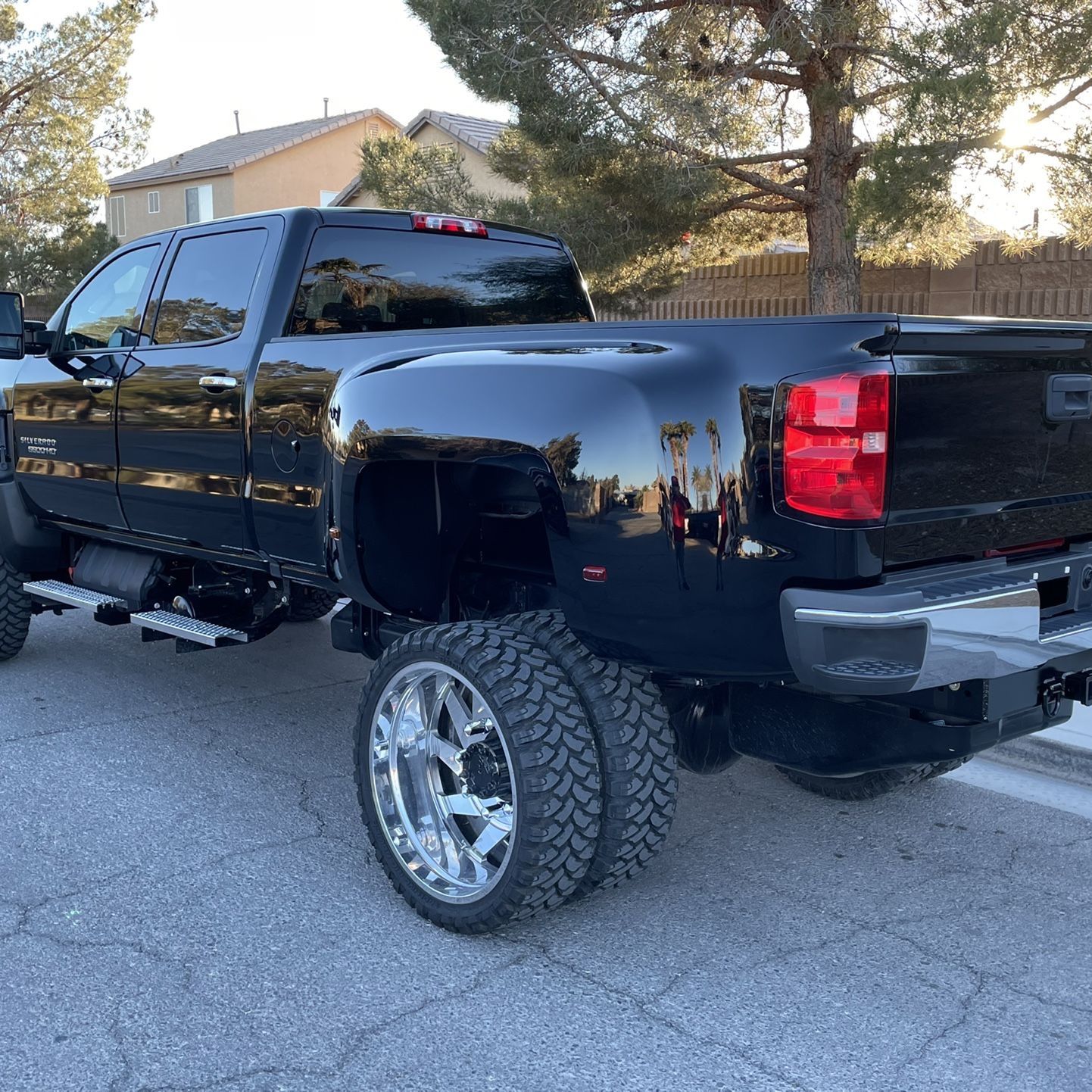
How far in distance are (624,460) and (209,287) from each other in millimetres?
2429

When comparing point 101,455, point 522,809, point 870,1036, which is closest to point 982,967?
point 870,1036

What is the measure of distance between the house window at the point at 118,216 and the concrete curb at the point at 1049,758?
50.4m

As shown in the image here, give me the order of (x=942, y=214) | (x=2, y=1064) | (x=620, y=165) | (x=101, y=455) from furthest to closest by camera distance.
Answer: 1. (x=620, y=165)
2. (x=942, y=214)
3. (x=101, y=455)
4. (x=2, y=1064)

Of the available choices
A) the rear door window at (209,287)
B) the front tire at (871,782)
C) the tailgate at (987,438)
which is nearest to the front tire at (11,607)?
the rear door window at (209,287)

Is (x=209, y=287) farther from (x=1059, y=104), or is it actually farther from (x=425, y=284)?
(x=1059, y=104)

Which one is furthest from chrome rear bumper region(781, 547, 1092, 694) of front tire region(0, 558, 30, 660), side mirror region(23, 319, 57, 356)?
front tire region(0, 558, 30, 660)

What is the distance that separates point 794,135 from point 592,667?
406 inches

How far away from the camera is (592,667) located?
11.4ft

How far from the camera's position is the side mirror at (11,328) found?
5.60m

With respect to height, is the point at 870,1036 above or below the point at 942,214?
below

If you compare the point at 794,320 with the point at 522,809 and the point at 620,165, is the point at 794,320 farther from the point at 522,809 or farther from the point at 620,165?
the point at 620,165

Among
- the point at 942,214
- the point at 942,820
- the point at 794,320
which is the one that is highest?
the point at 942,214

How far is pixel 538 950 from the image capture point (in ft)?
11.5

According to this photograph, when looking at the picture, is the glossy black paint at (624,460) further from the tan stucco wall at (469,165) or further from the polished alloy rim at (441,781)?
the tan stucco wall at (469,165)
